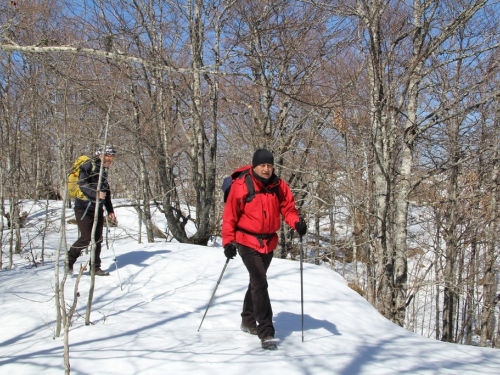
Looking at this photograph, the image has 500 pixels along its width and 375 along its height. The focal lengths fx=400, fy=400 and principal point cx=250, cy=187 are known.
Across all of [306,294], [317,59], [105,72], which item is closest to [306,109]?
[317,59]

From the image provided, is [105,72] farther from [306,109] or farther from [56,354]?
[306,109]

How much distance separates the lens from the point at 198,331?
3938 mm

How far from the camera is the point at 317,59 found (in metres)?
11.1

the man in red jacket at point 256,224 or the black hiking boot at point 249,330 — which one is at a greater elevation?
the man in red jacket at point 256,224

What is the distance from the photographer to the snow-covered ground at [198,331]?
302 centimetres

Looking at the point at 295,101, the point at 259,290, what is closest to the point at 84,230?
the point at 259,290

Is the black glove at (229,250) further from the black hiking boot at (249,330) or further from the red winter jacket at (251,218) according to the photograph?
the black hiking boot at (249,330)

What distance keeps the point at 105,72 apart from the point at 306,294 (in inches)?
182

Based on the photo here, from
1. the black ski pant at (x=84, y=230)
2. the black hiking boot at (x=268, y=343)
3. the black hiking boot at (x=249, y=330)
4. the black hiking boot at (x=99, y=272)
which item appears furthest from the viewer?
the black hiking boot at (x=99, y=272)

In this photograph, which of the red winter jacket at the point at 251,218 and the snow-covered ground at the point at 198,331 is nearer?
the snow-covered ground at the point at 198,331

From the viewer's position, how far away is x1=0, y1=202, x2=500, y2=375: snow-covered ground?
302cm

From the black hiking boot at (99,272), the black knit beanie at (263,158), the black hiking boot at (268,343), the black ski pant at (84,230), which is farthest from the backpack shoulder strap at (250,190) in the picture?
the black hiking boot at (99,272)

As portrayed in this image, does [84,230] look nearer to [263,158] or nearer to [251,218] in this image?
[251,218]

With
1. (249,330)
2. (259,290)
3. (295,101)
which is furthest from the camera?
(295,101)
